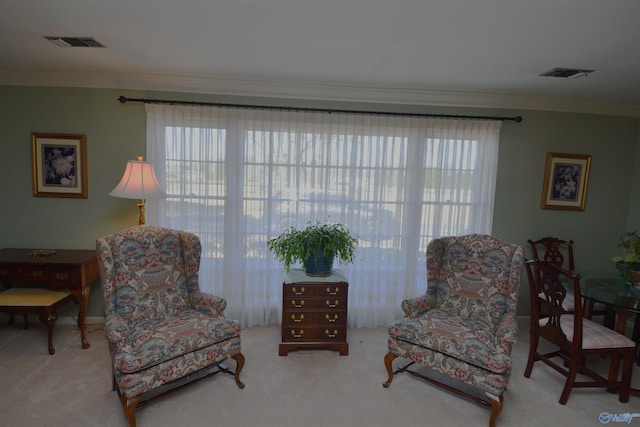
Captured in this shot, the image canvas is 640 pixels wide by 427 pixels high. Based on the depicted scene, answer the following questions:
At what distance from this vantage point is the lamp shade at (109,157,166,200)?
288 cm

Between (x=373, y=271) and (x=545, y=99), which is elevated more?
(x=545, y=99)

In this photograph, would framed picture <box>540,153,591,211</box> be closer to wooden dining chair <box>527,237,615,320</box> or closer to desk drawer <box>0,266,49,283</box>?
wooden dining chair <box>527,237,615,320</box>

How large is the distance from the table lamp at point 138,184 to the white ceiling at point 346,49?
89cm

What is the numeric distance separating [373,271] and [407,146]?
52.8 inches

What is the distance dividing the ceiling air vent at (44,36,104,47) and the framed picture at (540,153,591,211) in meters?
4.34

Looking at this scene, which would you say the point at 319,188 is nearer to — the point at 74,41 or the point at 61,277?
the point at 74,41

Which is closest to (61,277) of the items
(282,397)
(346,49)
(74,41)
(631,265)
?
(74,41)

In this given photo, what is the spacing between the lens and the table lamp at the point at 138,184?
9.43 feet

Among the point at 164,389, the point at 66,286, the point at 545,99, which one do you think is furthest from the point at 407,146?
the point at 66,286

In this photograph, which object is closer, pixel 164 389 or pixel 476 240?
pixel 164 389

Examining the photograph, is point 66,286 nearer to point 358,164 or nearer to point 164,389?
point 164,389

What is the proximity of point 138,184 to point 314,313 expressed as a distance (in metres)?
1.85

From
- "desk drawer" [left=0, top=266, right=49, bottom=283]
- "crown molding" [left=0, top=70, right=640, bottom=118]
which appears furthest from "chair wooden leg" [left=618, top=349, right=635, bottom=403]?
"desk drawer" [left=0, top=266, right=49, bottom=283]

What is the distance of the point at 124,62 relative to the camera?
296 centimetres
